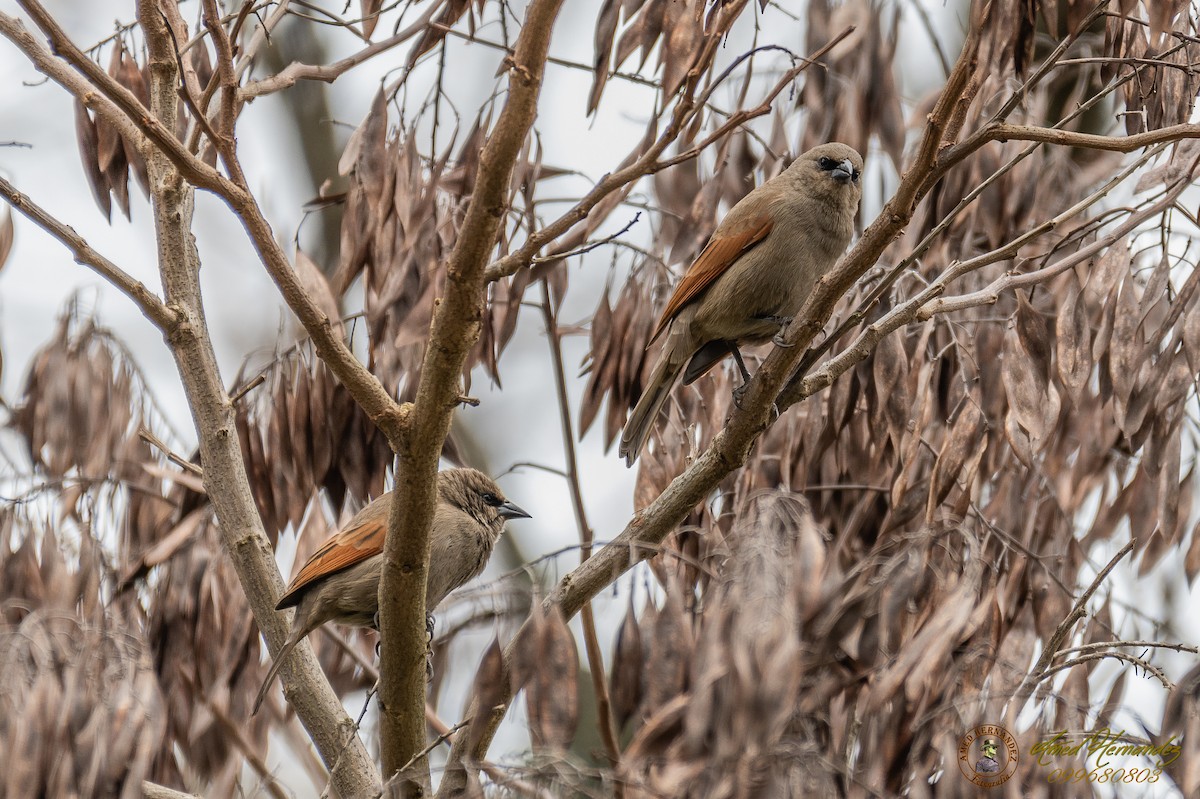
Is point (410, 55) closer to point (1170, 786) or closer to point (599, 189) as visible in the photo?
point (599, 189)

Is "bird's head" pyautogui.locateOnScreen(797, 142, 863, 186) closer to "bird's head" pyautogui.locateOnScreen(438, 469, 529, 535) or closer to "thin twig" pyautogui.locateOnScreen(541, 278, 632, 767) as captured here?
"thin twig" pyautogui.locateOnScreen(541, 278, 632, 767)

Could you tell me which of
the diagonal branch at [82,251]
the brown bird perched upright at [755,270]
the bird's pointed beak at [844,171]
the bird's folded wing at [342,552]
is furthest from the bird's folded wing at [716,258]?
the diagonal branch at [82,251]

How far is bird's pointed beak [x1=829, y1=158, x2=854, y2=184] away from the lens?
18.9 ft

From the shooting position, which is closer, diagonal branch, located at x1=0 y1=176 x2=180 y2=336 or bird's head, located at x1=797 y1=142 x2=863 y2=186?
diagonal branch, located at x1=0 y1=176 x2=180 y2=336

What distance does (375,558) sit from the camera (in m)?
5.71

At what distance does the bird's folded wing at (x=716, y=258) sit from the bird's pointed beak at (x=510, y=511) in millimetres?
1411

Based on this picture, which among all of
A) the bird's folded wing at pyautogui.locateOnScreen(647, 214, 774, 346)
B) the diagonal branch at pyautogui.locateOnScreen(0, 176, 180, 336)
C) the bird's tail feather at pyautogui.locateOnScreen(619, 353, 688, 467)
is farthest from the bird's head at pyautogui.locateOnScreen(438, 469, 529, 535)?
the diagonal branch at pyautogui.locateOnScreen(0, 176, 180, 336)

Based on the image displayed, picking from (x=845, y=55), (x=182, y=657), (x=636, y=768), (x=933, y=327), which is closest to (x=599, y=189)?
(x=636, y=768)

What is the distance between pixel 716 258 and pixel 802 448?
37.8 inches

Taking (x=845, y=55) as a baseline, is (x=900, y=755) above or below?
below

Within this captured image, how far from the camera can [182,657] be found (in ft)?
18.4

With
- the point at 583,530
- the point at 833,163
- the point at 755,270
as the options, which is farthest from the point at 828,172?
the point at 583,530

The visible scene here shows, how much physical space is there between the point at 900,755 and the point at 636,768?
2.80ft

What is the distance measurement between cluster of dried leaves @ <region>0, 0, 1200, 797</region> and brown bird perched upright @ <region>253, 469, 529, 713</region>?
230mm
